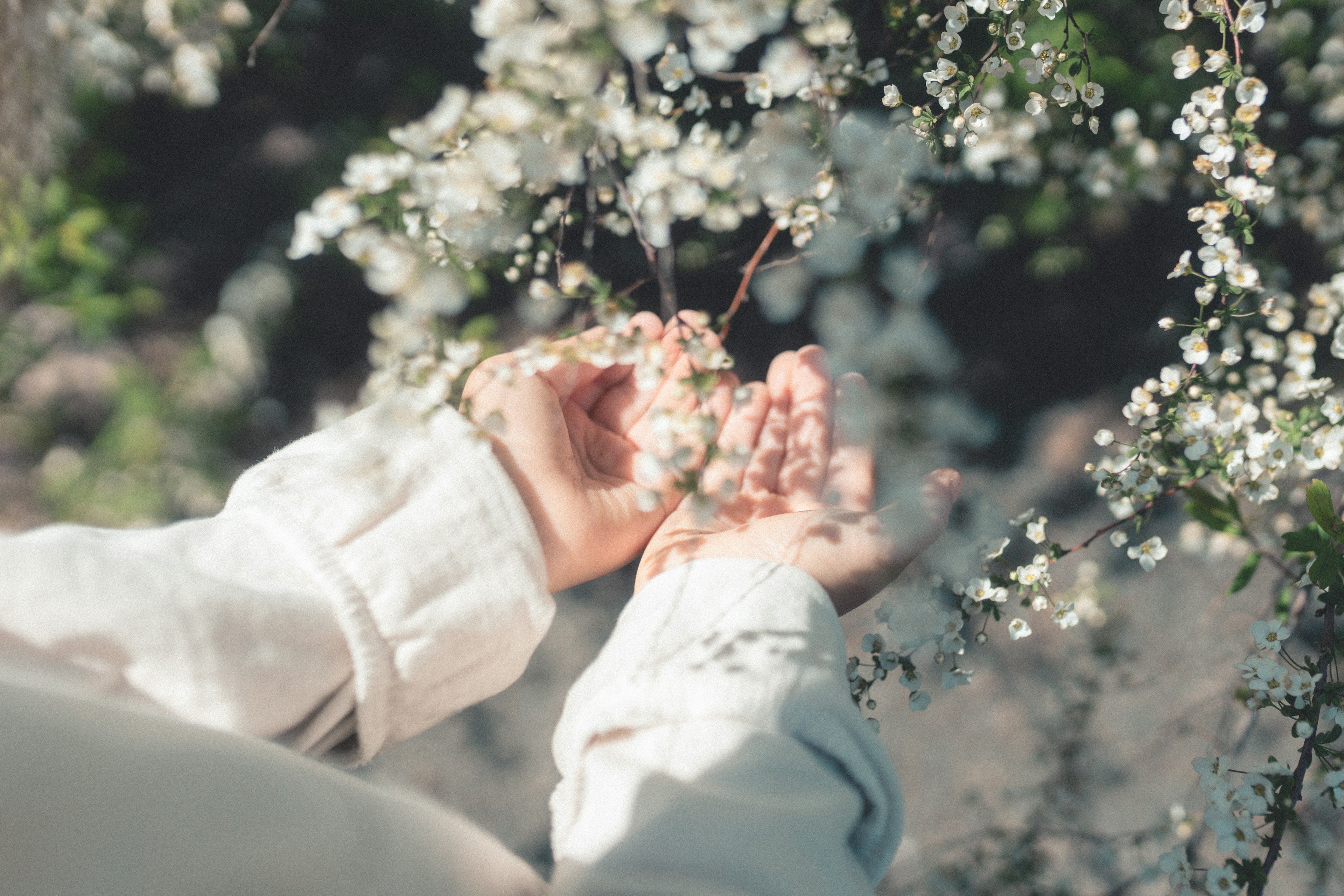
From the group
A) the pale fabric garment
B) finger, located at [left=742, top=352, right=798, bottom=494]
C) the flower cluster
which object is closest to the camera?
the pale fabric garment

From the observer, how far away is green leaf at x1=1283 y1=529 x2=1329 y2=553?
2.64ft

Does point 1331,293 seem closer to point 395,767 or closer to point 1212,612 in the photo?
point 1212,612

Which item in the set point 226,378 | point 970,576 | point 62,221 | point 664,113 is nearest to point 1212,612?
point 970,576

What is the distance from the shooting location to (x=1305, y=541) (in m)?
0.81

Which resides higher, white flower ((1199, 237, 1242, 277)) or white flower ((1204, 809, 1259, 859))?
white flower ((1199, 237, 1242, 277))

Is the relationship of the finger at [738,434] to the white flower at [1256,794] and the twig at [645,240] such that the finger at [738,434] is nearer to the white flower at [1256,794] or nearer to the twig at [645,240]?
the twig at [645,240]

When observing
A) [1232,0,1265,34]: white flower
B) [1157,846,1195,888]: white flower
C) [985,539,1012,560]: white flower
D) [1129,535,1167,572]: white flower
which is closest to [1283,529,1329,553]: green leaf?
[1129,535,1167,572]: white flower

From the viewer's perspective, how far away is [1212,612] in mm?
1545

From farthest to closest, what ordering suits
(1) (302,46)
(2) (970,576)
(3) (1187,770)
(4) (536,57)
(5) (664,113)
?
(1) (302,46)
(3) (1187,770)
(2) (970,576)
(5) (664,113)
(4) (536,57)

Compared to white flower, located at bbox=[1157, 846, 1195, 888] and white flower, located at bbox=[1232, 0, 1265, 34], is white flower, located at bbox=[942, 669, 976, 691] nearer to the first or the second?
white flower, located at bbox=[1157, 846, 1195, 888]

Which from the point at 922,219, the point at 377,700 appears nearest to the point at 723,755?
the point at 377,700

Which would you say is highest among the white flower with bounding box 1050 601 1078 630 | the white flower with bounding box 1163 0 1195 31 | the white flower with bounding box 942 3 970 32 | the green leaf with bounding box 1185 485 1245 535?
the white flower with bounding box 942 3 970 32

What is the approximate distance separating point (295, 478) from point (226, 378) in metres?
0.98

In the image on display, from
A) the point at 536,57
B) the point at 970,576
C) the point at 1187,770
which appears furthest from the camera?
the point at 1187,770
